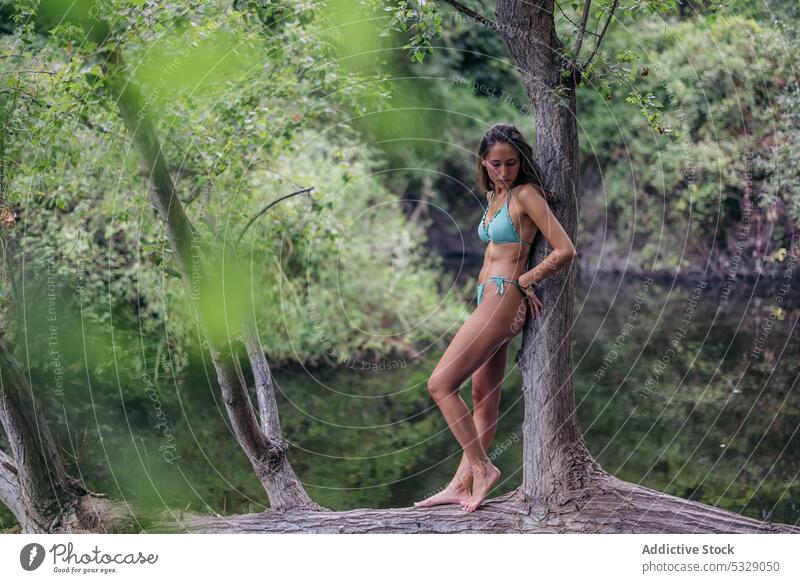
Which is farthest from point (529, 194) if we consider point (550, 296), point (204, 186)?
point (204, 186)

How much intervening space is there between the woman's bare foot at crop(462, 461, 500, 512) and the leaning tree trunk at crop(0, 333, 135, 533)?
1698 millimetres

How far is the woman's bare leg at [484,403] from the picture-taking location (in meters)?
3.97

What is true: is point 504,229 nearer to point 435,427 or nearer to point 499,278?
point 499,278

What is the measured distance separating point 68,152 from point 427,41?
246 cm

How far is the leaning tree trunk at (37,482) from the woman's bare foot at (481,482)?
1.70 metres

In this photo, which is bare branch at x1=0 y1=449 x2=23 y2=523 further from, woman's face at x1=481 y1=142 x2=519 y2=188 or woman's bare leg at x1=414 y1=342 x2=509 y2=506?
woman's face at x1=481 y1=142 x2=519 y2=188

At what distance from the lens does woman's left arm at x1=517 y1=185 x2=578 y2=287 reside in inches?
144

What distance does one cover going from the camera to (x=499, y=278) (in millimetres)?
3854

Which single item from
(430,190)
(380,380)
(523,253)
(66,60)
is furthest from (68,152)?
(430,190)

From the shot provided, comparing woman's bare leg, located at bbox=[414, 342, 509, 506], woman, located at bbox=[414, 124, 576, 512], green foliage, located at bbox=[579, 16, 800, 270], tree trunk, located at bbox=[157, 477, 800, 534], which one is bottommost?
tree trunk, located at bbox=[157, 477, 800, 534]

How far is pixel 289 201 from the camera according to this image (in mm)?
7543
